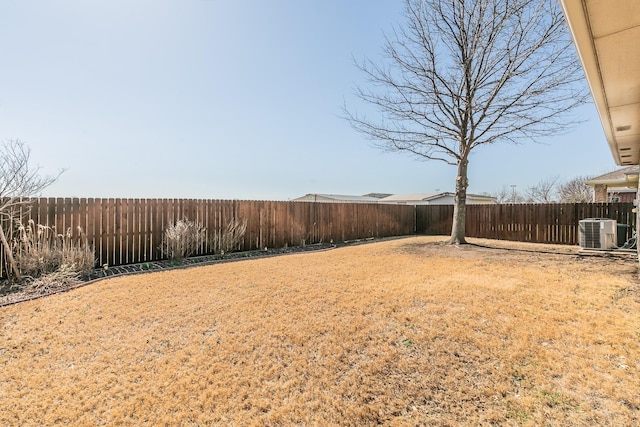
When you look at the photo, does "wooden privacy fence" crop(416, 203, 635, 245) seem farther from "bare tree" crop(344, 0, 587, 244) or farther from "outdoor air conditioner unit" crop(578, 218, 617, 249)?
"bare tree" crop(344, 0, 587, 244)

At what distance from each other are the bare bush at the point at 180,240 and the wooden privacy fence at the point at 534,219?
35.0 ft

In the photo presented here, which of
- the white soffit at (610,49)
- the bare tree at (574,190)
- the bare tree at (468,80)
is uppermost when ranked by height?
the bare tree at (468,80)

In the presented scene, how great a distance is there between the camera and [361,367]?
8.13 ft

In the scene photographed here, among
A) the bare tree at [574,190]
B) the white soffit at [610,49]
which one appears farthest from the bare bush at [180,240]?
the bare tree at [574,190]

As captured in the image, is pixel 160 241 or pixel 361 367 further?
pixel 160 241

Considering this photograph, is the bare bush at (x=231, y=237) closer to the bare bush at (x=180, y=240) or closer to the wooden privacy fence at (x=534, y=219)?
the bare bush at (x=180, y=240)

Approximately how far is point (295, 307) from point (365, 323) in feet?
3.07

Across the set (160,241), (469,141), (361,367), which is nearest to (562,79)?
(469,141)

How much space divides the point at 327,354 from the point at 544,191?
36773 mm

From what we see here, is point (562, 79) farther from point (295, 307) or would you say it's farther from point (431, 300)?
point (295, 307)

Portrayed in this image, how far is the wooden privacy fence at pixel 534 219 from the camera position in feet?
32.2

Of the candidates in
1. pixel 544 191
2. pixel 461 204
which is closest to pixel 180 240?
pixel 461 204

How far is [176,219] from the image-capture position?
752cm

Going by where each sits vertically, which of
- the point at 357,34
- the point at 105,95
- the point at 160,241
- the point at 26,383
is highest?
Result: the point at 357,34
